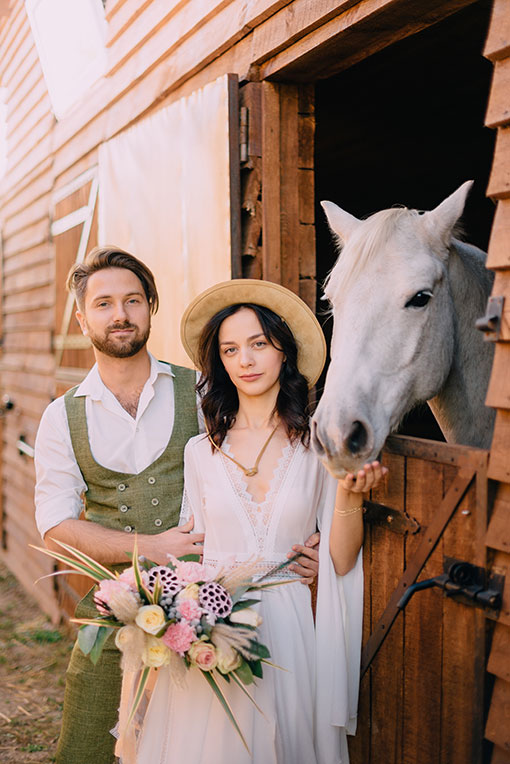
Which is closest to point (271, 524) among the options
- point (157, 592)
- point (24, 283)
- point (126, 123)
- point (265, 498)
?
point (265, 498)

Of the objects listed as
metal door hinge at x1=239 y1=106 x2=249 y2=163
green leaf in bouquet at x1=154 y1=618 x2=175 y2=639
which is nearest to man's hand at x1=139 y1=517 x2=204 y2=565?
green leaf in bouquet at x1=154 y1=618 x2=175 y2=639

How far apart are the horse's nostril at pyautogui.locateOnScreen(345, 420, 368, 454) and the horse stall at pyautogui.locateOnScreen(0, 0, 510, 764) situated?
0.24 m

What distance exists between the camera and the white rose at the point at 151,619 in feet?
5.42

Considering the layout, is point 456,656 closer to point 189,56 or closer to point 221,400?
point 221,400

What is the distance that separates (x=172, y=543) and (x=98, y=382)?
0.68 meters

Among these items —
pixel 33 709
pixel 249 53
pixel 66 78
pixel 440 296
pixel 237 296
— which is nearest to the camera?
pixel 440 296

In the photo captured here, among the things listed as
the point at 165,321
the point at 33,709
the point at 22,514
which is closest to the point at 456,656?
the point at 165,321

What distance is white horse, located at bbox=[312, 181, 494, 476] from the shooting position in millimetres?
1738

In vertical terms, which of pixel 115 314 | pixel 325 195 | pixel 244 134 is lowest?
pixel 115 314

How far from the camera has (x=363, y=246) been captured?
195cm

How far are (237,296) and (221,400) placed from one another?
334 millimetres

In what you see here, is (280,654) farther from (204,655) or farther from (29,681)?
(29,681)

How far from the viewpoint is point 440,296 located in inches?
79.0

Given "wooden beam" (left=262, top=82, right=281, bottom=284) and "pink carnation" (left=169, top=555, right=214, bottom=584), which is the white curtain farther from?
"pink carnation" (left=169, top=555, right=214, bottom=584)
